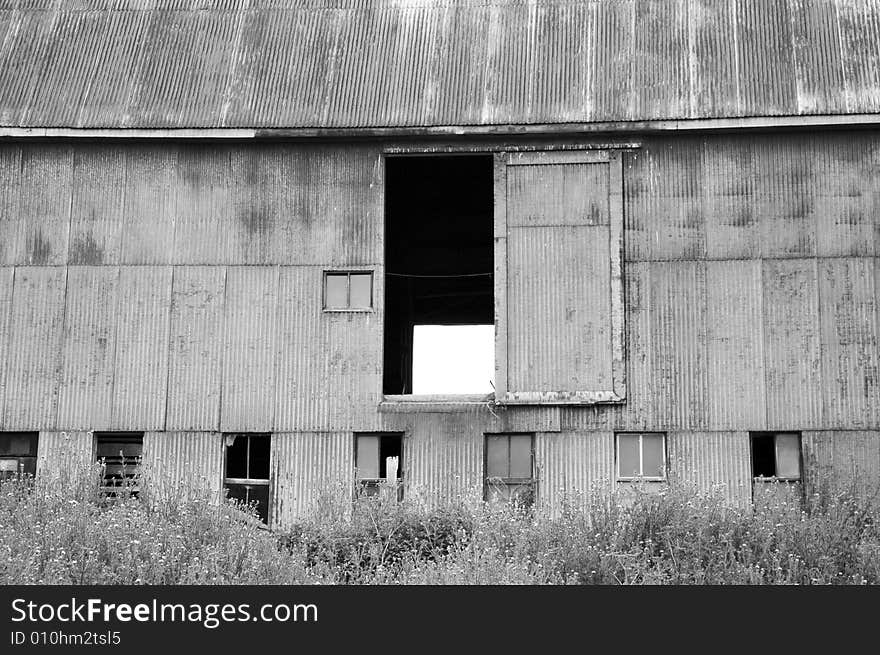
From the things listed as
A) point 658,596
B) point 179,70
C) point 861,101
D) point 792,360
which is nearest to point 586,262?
point 792,360

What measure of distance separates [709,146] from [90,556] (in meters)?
12.5

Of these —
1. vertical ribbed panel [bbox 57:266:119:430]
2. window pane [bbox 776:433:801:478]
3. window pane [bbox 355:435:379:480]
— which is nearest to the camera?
window pane [bbox 776:433:801:478]

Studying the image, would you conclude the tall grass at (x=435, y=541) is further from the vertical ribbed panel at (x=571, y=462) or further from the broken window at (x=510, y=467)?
the broken window at (x=510, y=467)

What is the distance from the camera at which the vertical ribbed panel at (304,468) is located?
2230cm

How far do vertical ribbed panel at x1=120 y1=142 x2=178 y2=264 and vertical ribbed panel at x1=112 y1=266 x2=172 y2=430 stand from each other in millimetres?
306

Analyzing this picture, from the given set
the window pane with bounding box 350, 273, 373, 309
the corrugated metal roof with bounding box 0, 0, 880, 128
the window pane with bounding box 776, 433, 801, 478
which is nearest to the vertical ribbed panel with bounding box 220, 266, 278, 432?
the window pane with bounding box 350, 273, 373, 309

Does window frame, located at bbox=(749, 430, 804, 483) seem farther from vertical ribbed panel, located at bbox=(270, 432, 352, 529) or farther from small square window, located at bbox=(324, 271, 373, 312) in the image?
small square window, located at bbox=(324, 271, 373, 312)

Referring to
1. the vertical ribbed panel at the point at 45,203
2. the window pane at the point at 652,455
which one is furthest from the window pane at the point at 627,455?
the vertical ribbed panel at the point at 45,203

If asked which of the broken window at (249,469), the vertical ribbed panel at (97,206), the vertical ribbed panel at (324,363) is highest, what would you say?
the vertical ribbed panel at (97,206)

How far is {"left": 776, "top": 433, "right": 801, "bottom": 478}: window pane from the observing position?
71.6ft

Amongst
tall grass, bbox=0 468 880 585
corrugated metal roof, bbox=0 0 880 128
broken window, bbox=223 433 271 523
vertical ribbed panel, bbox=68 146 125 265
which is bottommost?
tall grass, bbox=0 468 880 585

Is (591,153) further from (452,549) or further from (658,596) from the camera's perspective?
(658,596)

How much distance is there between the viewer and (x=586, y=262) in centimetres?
2258

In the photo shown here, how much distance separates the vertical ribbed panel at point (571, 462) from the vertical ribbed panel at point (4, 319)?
9.21 metres
